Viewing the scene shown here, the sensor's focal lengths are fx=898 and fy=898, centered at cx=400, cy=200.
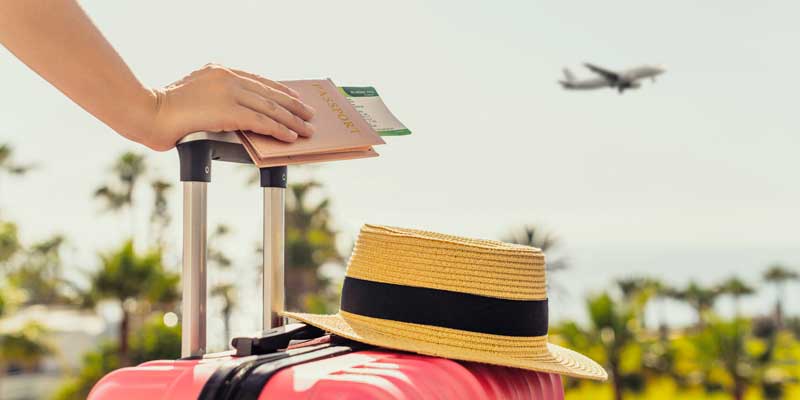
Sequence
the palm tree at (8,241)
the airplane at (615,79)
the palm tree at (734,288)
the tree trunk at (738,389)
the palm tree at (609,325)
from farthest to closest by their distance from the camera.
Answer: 1. the palm tree at (734,288)
2. the palm tree at (8,241)
3. the tree trunk at (738,389)
4. the palm tree at (609,325)
5. the airplane at (615,79)

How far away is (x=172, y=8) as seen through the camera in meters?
25.0

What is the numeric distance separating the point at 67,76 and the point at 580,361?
26.5 inches

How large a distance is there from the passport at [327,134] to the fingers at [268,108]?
0.02 m

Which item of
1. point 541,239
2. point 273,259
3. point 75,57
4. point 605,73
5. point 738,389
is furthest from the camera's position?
point 541,239

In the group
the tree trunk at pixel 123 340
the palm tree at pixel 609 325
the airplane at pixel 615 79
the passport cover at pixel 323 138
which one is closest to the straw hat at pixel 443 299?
the passport cover at pixel 323 138

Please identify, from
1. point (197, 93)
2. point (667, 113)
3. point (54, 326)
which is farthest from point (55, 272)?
point (667, 113)

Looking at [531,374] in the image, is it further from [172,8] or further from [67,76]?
[172,8]

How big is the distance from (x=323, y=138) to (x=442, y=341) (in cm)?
27

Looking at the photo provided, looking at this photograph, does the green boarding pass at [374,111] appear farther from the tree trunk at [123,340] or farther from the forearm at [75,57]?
the tree trunk at [123,340]

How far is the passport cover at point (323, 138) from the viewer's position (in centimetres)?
96

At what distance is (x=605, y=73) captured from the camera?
840cm

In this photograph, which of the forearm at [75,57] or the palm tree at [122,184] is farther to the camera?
the palm tree at [122,184]

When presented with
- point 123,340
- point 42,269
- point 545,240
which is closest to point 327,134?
point 123,340

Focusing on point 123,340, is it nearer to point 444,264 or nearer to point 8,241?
point 8,241
